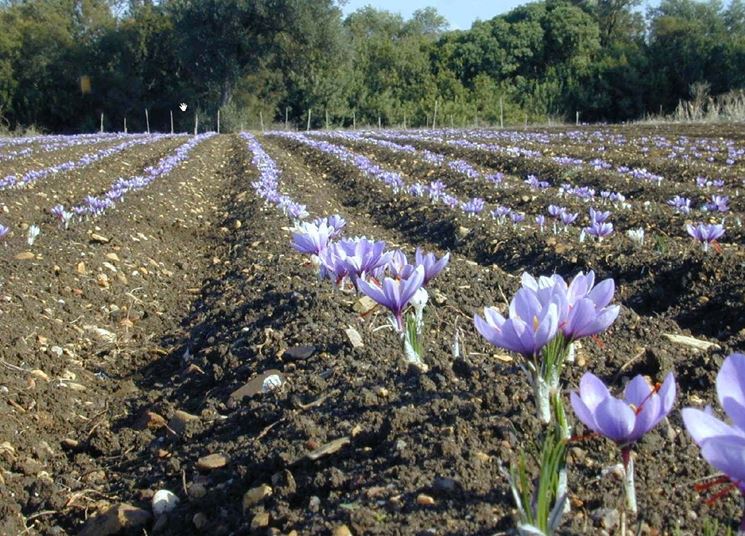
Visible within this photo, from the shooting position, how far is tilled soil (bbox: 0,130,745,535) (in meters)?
1.81

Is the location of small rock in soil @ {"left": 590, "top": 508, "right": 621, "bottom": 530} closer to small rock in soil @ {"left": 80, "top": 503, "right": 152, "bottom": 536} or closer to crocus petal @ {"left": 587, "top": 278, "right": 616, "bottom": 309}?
crocus petal @ {"left": 587, "top": 278, "right": 616, "bottom": 309}

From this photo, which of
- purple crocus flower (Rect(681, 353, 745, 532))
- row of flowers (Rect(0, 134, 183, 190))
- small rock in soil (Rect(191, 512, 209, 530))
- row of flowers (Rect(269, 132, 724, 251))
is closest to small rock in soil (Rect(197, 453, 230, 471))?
small rock in soil (Rect(191, 512, 209, 530))

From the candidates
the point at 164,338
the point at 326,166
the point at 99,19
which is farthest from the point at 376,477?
the point at 99,19

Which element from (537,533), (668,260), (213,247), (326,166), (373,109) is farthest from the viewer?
(373,109)

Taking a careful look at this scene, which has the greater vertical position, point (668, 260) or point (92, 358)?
point (668, 260)

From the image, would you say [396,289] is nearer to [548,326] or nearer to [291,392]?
[548,326]

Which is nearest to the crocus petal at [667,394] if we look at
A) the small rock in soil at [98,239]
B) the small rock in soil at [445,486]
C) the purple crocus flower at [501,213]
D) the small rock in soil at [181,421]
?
the small rock in soil at [445,486]

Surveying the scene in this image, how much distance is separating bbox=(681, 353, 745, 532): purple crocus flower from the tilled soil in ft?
1.76

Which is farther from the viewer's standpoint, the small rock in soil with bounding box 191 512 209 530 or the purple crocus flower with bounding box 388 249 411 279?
the purple crocus flower with bounding box 388 249 411 279

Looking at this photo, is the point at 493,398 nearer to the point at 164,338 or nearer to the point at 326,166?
the point at 164,338

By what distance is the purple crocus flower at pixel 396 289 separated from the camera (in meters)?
2.17

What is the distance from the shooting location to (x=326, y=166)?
15805 millimetres

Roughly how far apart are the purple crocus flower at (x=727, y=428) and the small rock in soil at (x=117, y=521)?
1741 mm

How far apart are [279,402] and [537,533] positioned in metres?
1.65
